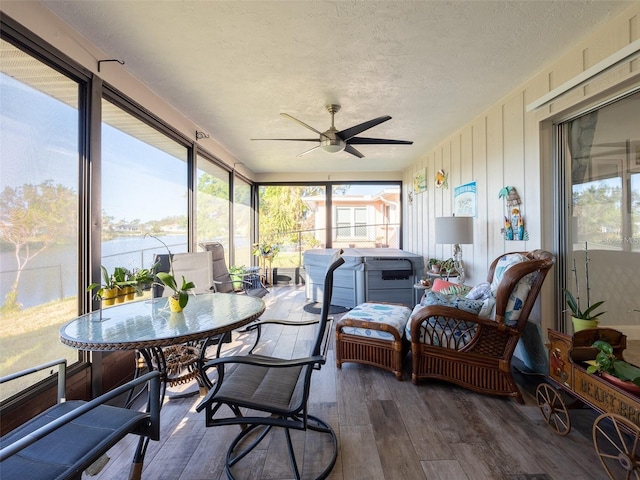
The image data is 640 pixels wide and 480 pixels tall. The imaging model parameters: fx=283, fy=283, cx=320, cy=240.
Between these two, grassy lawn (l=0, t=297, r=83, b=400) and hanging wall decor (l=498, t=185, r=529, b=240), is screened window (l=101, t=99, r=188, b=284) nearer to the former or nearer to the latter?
grassy lawn (l=0, t=297, r=83, b=400)

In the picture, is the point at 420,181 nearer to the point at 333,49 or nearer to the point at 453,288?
the point at 453,288

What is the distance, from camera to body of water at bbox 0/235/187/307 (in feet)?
5.14

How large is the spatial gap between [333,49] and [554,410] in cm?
280

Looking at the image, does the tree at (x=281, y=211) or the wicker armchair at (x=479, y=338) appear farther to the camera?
the tree at (x=281, y=211)

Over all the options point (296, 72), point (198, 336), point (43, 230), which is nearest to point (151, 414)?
point (198, 336)

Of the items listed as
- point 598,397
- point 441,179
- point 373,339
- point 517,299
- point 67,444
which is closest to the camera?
point 67,444

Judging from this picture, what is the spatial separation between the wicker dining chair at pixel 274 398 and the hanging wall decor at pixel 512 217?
2.19 metres

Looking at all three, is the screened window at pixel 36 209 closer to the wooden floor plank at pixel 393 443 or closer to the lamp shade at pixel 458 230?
the wooden floor plank at pixel 393 443

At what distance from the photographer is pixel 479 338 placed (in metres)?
2.02

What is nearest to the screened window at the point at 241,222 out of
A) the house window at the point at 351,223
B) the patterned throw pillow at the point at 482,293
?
A: the house window at the point at 351,223

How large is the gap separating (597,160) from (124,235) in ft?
13.2

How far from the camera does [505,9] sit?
1.72 metres

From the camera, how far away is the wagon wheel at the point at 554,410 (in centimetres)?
164

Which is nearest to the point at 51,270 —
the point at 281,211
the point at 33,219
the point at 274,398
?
the point at 33,219
